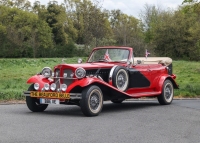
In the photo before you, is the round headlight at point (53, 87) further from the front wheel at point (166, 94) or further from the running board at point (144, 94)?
the front wheel at point (166, 94)

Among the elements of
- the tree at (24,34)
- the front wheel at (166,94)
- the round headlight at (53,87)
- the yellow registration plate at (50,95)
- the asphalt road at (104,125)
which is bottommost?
the asphalt road at (104,125)

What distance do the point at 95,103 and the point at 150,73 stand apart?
9.84 ft

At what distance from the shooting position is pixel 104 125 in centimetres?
916

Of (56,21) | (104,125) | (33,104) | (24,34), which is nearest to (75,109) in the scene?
(33,104)

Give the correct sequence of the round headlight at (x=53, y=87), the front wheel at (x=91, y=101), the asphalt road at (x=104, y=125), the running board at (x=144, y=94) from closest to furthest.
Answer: the asphalt road at (x=104, y=125)
the front wheel at (x=91, y=101)
the round headlight at (x=53, y=87)
the running board at (x=144, y=94)

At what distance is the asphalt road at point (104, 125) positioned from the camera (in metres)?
7.64

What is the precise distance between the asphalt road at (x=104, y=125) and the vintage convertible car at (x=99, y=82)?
42cm

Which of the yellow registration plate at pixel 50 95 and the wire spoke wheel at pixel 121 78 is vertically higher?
the wire spoke wheel at pixel 121 78

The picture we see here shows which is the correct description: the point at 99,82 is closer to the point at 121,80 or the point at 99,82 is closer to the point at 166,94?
the point at 121,80

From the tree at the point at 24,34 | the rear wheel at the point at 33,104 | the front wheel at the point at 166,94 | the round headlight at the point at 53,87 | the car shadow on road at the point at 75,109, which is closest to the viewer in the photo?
the round headlight at the point at 53,87

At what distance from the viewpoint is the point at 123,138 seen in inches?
303

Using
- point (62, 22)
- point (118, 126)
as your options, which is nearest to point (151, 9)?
point (62, 22)

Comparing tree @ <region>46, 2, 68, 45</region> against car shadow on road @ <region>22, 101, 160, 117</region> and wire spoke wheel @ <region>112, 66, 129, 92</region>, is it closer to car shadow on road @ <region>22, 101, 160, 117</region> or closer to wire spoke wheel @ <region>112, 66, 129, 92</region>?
car shadow on road @ <region>22, 101, 160, 117</region>

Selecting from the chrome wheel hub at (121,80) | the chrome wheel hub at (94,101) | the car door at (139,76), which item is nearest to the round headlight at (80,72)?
the chrome wheel hub at (94,101)
